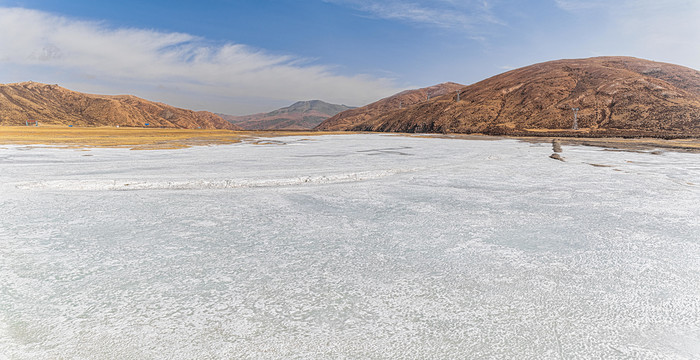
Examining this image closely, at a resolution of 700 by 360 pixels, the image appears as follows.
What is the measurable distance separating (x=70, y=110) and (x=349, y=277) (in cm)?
17748

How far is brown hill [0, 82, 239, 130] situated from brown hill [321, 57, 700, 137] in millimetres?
105589

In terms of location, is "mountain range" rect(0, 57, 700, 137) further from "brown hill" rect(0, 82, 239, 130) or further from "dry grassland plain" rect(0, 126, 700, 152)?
"dry grassland plain" rect(0, 126, 700, 152)

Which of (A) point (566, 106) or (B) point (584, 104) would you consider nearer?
(B) point (584, 104)

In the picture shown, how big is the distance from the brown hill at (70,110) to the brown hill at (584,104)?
346 ft

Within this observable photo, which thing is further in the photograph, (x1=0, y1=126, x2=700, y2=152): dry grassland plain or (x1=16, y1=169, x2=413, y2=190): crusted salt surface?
(x1=0, y1=126, x2=700, y2=152): dry grassland plain

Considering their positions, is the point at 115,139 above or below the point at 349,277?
above

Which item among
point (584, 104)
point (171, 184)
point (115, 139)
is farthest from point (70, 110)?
point (171, 184)

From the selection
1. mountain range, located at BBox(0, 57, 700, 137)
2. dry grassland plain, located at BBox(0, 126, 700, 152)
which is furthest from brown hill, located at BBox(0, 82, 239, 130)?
dry grassland plain, located at BBox(0, 126, 700, 152)

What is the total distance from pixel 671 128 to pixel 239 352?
222ft

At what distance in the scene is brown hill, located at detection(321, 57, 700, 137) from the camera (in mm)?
56000

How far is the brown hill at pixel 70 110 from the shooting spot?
119 m

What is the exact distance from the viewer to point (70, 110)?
144500mm

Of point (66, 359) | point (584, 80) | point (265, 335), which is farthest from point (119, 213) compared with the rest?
point (584, 80)

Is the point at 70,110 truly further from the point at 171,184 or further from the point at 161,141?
the point at 171,184
